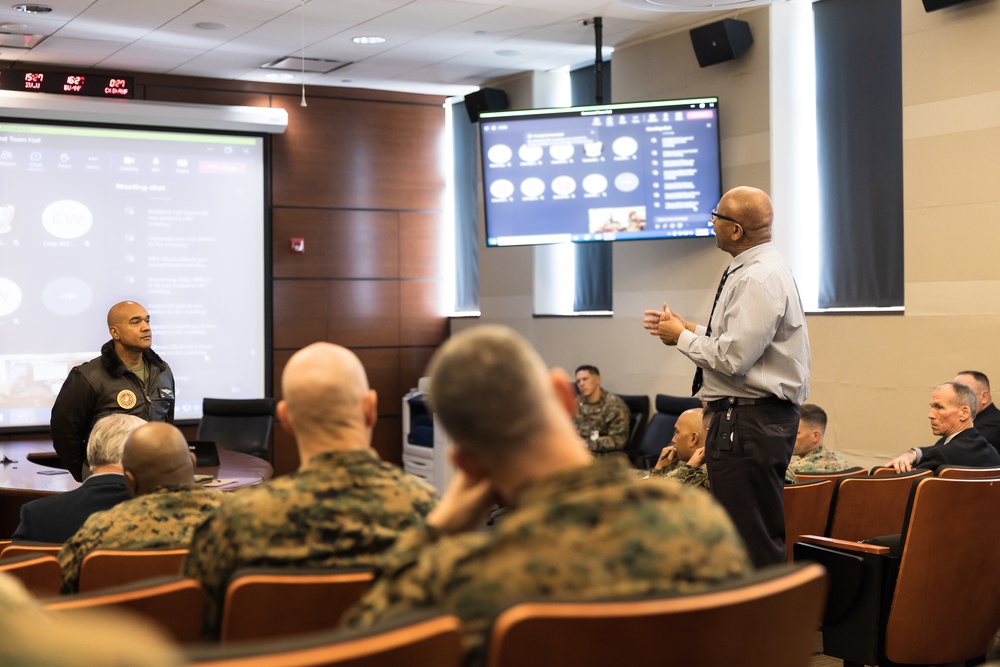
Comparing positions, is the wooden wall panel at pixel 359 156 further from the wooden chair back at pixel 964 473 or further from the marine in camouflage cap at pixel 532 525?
the marine in camouflage cap at pixel 532 525

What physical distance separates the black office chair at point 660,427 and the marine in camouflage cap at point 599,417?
20 cm

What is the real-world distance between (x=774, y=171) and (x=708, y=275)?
871 millimetres

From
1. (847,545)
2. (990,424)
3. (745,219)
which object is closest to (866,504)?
(847,545)

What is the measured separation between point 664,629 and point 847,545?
2.47 m

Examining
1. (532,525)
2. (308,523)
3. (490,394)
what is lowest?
(308,523)

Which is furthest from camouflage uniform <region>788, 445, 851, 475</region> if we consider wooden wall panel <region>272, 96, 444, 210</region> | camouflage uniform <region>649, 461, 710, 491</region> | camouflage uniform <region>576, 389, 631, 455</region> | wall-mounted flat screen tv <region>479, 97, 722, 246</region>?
wooden wall panel <region>272, 96, 444, 210</region>

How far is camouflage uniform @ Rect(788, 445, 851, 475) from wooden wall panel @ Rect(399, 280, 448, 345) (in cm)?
544

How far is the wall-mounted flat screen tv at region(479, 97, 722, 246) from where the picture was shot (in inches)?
281

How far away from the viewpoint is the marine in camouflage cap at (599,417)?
7711mm

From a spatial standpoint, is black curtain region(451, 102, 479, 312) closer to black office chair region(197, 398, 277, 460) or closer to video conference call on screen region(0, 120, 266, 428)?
video conference call on screen region(0, 120, 266, 428)

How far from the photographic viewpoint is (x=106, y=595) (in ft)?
5.46

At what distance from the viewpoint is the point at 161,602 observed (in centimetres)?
176

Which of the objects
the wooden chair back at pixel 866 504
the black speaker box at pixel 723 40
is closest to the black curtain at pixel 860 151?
the black speaker box at pixel 723 40

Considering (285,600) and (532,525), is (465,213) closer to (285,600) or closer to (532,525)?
(285,600)
